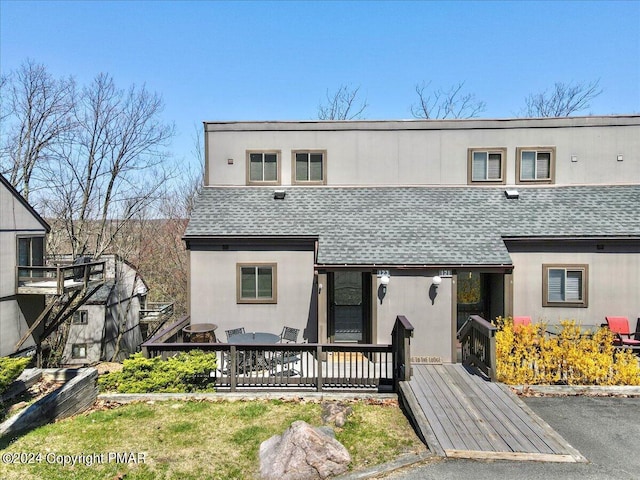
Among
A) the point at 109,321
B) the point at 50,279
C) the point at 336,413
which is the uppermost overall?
the point at 50,279

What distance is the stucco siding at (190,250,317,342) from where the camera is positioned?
10.1 m

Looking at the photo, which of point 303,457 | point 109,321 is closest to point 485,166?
point 303,457

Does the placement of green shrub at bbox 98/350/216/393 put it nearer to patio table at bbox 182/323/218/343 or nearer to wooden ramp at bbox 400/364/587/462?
patio table at bbox 182/323/218/343

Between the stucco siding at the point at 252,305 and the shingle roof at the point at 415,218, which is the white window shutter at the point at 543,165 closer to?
the shingle roof at the point at 415,218

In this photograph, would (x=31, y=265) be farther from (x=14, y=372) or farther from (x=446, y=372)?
(x=446, y=372)

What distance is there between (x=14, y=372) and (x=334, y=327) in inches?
276

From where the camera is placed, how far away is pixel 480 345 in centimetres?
759

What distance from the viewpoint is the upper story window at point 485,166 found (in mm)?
11672

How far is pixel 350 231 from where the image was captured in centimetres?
1038

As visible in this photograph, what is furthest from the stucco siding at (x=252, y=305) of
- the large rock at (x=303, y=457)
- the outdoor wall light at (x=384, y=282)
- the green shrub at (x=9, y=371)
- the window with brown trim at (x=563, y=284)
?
the window with brown trim at (x=563, y=284)

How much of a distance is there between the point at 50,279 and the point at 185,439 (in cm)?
930

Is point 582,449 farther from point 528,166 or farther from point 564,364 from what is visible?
point 528,166

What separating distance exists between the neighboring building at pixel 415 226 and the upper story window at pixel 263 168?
5cm

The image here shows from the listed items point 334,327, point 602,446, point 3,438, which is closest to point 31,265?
point 3,438
